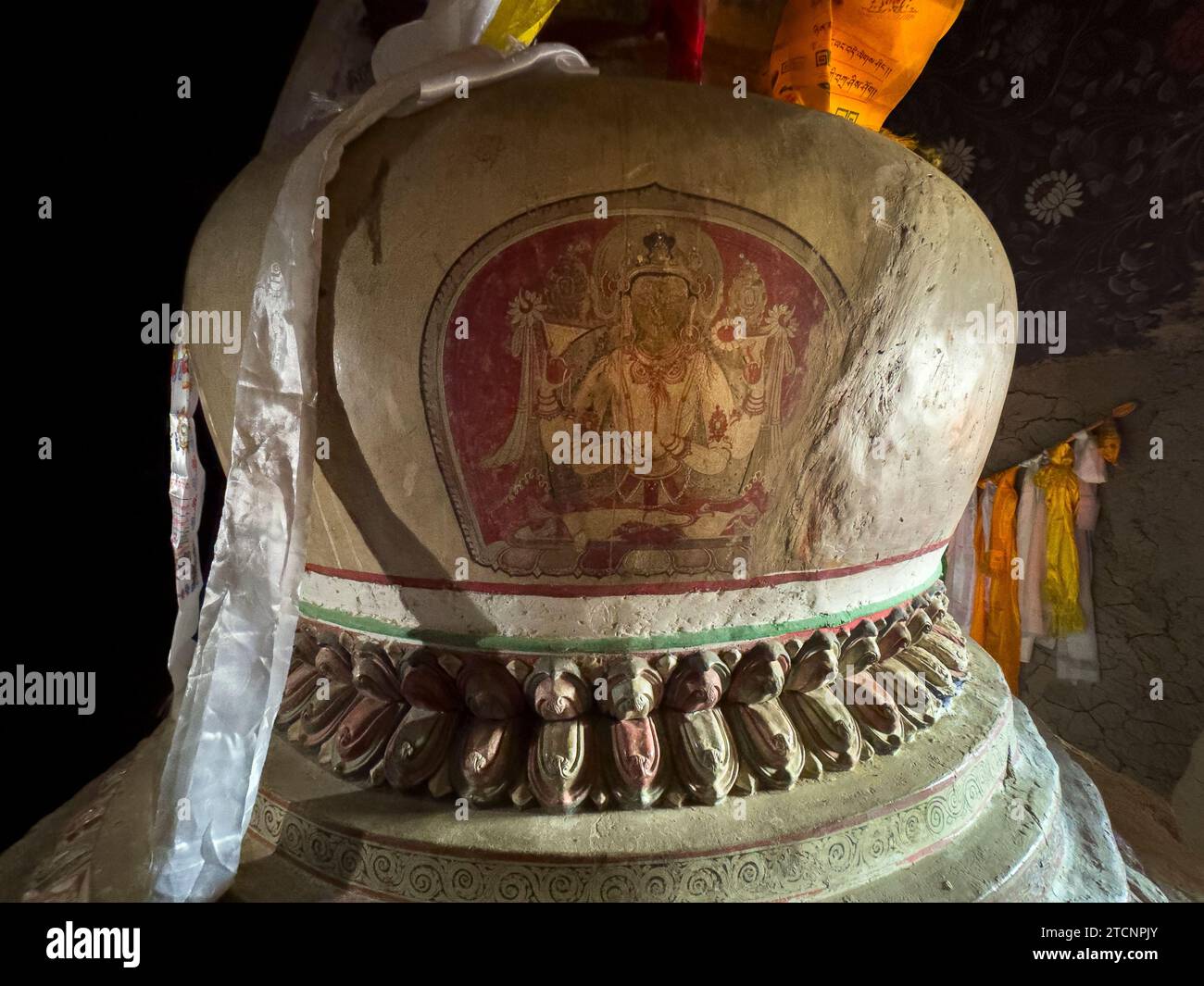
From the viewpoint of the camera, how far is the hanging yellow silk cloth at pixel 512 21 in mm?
1191

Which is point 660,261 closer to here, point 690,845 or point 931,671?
point 690,845

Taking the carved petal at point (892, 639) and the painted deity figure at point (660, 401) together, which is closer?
the painted deity figure at point (660, 401)

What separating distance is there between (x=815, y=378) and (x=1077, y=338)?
2.19m

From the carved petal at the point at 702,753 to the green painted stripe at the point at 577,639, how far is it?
12cm

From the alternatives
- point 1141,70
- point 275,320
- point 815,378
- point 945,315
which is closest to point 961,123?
point 1141,70

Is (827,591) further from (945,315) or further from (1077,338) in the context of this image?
(1077,338)

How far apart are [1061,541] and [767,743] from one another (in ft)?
7.98

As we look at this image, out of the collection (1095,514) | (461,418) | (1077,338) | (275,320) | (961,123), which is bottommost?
(1095,514)

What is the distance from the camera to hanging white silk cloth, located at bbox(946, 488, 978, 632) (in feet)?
10.00

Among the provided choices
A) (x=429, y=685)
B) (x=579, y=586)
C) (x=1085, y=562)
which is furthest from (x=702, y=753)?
(x=1085, y=562)

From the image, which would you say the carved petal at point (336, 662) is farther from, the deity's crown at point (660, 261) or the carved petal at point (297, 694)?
the deity's crown at point (660, 261)

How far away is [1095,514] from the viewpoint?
114 inches

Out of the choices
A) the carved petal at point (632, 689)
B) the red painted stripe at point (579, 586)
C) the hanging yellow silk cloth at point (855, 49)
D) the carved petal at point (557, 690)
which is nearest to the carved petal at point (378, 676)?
the red painted stripe at point (579, 586)

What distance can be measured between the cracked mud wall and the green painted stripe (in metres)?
2.18
